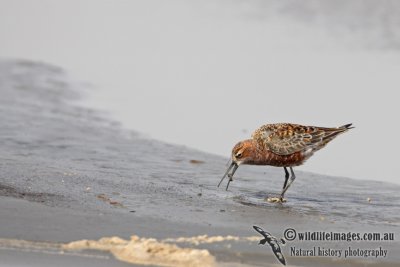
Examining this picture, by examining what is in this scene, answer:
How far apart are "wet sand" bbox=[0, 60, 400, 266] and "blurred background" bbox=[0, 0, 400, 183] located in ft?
2.15

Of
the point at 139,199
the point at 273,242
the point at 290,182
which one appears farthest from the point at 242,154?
the point at 273,242

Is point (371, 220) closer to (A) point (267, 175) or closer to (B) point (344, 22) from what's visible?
(A) point (267, 175)

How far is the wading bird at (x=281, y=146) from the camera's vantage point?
1034 cm

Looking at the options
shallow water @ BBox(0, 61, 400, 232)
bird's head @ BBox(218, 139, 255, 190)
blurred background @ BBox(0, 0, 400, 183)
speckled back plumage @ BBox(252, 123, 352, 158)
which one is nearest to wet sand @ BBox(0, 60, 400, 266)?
shallow water @ BBox(0, 61, 400, 232)

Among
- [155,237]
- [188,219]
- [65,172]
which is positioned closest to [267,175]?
[65,172]

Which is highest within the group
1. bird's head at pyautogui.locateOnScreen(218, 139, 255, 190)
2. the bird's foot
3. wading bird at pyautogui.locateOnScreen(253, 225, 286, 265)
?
bird's head at pyautogui.locateOnScreen(218, 139, 255, 190)

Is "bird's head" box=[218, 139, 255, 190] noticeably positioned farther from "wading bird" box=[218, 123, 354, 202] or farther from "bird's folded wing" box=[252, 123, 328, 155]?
"bird's folded wing" box=[252, 123, 328, 155]

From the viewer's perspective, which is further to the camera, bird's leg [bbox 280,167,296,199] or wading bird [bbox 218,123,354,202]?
wading bird [bbox 218,123,354,202]

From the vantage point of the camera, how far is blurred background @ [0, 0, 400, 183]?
12531 mm

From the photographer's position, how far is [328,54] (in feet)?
49.7

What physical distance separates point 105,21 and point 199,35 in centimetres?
298

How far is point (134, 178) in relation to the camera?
1001 cm

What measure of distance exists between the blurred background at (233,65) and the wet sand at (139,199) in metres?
0.66

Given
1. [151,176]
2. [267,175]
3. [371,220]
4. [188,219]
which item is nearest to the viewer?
[188,219]
